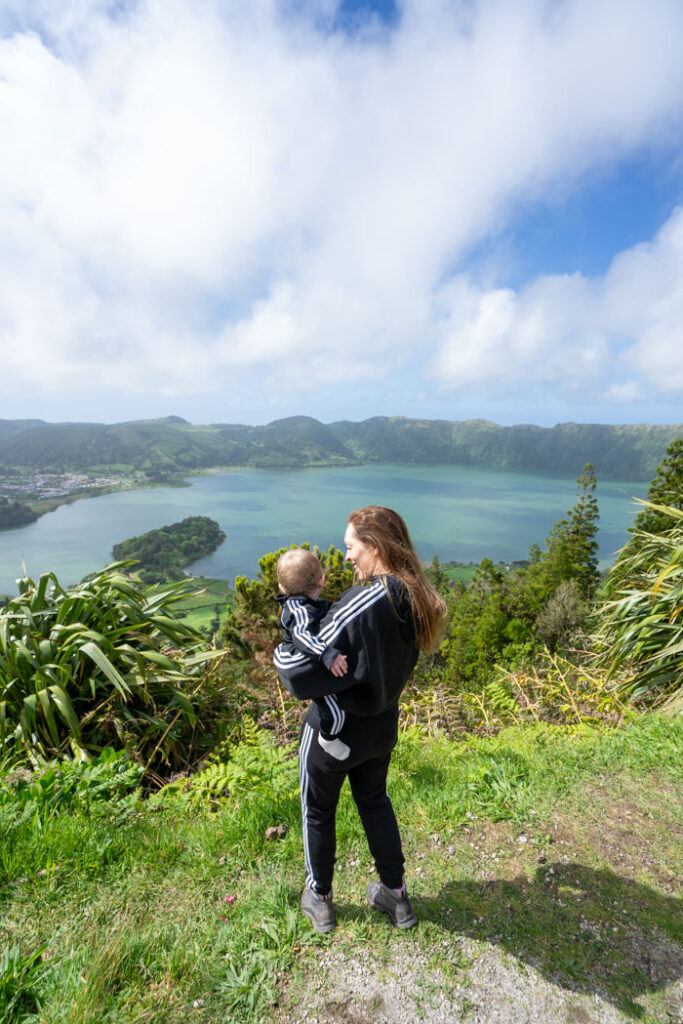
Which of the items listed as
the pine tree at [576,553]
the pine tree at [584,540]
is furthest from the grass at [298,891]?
the pine tree at [584,540]

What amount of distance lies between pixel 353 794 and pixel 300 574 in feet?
3.17

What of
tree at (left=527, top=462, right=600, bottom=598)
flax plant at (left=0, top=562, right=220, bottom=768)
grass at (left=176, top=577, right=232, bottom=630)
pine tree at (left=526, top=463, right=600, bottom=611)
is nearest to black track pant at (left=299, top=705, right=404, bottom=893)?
flax plant at (left=0, top=562, right=220, bottom=768)

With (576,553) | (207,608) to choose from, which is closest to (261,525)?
(207,608)

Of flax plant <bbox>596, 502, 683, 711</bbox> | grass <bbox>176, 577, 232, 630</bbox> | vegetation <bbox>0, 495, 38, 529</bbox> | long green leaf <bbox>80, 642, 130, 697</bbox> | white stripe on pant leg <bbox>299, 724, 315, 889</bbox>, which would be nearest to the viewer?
white stripe on pant leg <bbox>299, 724, 315, 889</bbox>

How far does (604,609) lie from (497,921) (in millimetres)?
3561

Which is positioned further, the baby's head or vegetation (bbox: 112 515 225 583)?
vegetation (bbox: 112 515 225 583)

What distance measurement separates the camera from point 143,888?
81.9 inches

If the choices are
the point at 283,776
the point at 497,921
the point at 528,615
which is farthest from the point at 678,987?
the point at 528,615

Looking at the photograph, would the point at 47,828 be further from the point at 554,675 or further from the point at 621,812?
the point at 554,675

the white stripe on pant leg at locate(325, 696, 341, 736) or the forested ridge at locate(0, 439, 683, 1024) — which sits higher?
the white stripe on pant leg at locate(325, 696, 341, 736)

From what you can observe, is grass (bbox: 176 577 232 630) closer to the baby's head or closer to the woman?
the woman

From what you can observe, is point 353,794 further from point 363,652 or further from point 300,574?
point 300,574

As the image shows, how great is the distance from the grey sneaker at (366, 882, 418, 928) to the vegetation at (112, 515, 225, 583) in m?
91.0

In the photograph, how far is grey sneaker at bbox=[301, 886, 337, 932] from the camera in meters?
1.95
